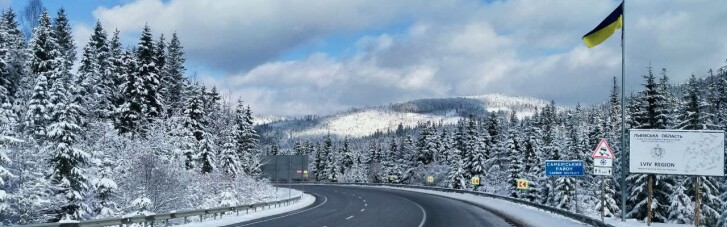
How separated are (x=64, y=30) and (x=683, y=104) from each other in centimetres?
5258

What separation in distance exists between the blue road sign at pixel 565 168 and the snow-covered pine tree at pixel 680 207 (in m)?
9.61

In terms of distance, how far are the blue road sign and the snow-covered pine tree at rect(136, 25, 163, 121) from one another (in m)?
31.7

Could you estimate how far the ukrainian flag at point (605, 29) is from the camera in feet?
74.1

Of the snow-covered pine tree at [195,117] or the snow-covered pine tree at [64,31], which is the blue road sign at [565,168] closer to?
the snow-covered pine tree at [195,117]

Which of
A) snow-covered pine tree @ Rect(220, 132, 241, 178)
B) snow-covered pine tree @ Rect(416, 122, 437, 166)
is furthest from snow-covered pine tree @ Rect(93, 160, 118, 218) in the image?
snow-covered pine tree @ Rect(416, 122, 437, 166)

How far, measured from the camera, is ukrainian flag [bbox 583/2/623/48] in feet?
74.1

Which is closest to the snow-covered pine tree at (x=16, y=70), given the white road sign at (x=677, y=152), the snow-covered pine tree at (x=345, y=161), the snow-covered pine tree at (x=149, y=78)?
the snow-covered pine tree at (x=149, y=78)

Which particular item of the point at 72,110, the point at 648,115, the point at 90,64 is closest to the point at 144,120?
the point at 90,64

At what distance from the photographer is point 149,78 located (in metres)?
47.9

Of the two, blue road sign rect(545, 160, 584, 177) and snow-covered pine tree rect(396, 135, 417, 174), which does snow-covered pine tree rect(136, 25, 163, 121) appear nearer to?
blue road sign rect(545, 160, 584, 177)

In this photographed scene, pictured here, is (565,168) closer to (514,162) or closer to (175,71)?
(514,162)

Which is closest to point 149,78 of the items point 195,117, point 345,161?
point 195,117

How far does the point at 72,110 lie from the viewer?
2928 cm

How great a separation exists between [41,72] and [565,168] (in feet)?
110
